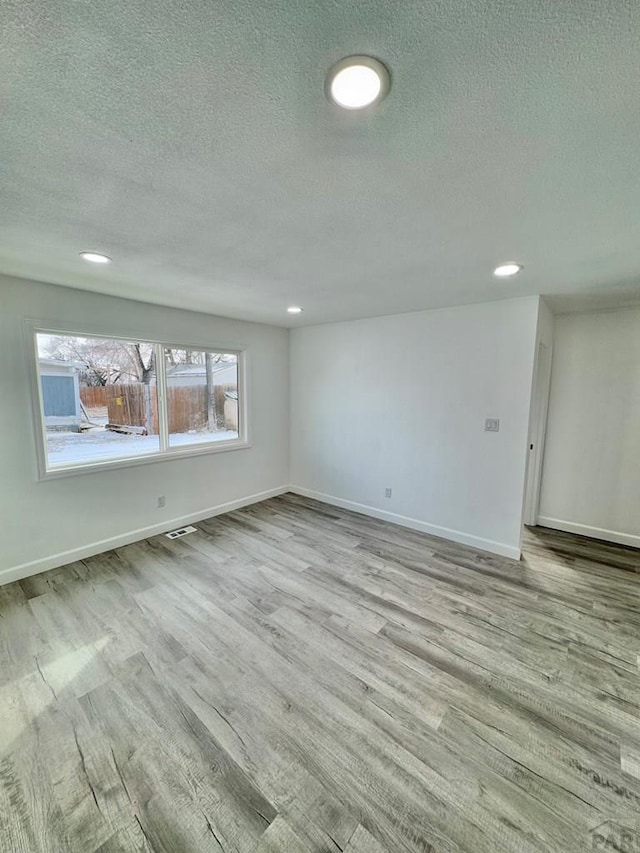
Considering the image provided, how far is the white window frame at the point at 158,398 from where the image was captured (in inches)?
110

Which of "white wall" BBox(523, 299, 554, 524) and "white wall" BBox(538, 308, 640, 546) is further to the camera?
"white wall" BBox(523, 299, 554, 524)

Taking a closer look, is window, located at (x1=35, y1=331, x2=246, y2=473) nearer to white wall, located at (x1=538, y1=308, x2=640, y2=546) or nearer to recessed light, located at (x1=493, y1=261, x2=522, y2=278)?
recessed light, located at (x1=493, y1=261, x2=522, y2=278)

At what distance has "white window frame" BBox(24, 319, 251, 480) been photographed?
2.79 m

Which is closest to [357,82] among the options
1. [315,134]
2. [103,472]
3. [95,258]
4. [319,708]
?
[315,134]

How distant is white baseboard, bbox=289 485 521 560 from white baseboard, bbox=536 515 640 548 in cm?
109

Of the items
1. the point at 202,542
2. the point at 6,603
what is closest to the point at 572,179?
the point at 202,542

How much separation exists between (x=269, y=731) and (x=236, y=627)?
2.48 feet

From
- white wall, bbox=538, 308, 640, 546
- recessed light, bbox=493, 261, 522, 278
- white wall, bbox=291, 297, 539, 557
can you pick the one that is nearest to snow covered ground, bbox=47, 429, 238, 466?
white wall, bbox=291, 297, 539, 557

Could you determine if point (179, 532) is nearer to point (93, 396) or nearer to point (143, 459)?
point (143, 459)

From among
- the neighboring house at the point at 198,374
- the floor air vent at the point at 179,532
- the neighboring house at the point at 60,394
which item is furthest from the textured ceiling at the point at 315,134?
the floor air vent at the point at 179,532

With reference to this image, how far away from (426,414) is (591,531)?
86.7 inches

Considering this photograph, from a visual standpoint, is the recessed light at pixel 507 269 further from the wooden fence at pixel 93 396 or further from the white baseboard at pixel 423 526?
the wooden fence at pixel 93 396

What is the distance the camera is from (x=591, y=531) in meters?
3.68

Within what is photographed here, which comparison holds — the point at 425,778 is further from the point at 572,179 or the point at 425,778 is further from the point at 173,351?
the point at 173,351
